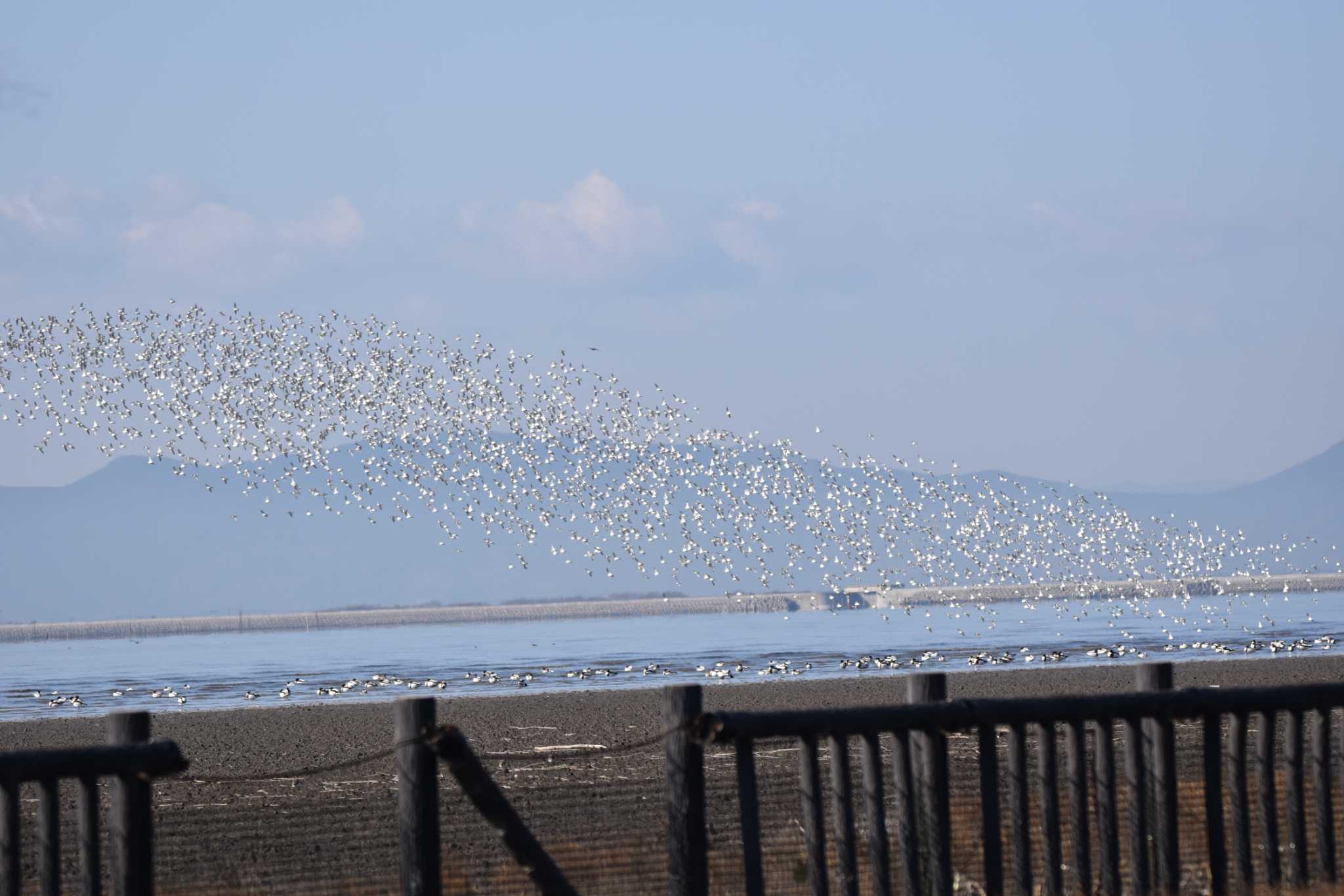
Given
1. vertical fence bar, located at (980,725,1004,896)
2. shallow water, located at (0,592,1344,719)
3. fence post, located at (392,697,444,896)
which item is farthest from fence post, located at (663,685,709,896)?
shallow water, located at (0,592,1344,719)

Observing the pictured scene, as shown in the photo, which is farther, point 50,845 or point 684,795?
point 684,795

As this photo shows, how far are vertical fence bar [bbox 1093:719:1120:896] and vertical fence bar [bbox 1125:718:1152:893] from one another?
0.43ft

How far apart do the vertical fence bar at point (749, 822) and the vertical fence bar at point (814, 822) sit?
0.25 m

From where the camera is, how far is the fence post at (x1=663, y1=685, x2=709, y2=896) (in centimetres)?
871

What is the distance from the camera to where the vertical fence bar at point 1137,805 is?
31.7 feet

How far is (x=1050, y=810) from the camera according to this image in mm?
9555

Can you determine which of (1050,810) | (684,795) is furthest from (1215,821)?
(684,795)

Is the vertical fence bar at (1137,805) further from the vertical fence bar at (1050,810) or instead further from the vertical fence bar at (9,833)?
the vertical fence bar at (9,833)

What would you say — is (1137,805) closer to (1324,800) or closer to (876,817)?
(1324,800)

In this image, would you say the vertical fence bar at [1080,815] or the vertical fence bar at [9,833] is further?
the vertical fence bar at [1080,815]

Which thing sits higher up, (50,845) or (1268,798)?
(50,845)

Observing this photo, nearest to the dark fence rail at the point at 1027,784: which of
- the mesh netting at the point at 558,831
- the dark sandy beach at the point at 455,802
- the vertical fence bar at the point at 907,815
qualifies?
the vertical fence bar at the point at 907,815

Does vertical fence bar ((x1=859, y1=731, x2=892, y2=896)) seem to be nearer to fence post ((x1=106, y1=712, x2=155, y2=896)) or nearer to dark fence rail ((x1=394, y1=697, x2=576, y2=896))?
dark fence rail ((x1=394, y1=697, x2=576, y2=896))

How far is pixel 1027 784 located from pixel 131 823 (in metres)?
4.42
